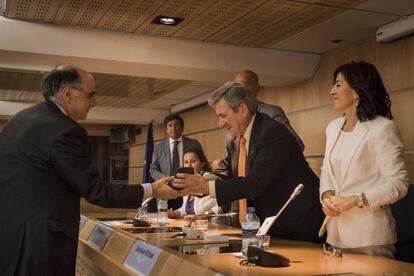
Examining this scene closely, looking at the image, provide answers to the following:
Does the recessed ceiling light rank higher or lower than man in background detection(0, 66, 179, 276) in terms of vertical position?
higher

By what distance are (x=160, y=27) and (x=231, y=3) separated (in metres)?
0.90

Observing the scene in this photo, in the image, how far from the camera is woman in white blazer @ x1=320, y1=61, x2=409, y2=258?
214 cm

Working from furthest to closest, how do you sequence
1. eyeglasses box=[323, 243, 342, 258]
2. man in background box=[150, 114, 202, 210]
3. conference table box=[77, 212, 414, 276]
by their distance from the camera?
man in background box=[150, 114, 202, 210], eyeglasses box=[323, 243, 342, 258], conference table box=[77, 212, 414, 276]

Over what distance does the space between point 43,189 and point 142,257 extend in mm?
525

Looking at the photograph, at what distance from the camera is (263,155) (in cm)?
235

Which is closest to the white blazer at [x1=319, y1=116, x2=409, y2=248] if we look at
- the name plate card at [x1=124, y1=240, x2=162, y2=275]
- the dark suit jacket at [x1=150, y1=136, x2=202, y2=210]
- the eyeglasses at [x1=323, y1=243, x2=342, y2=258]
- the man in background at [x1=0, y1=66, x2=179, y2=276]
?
the eyeglasses at [x1=323, y1=243, x2=342, y2=258]

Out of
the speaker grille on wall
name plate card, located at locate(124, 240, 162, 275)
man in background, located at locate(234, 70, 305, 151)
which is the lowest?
name plate card, located at locate(124, 240, 162, 275)

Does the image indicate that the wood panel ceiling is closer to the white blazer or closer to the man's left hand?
the man's left hand

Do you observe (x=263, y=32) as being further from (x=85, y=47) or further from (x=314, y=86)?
(x=85, y=47)

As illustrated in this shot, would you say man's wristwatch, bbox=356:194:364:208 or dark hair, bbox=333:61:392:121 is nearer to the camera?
man's wristwatch, bbox=356:194:364:208

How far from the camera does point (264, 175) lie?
90.7 inches

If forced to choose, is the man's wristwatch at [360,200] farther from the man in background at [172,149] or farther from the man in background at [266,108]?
the man in background at [172,149]

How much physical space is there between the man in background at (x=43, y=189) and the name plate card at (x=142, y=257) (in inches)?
10.4

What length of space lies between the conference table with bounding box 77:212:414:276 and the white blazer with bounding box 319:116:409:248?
0.20m
